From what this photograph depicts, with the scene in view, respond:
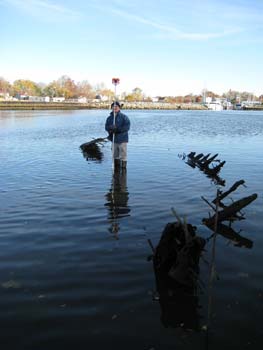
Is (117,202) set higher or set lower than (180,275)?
A: lower

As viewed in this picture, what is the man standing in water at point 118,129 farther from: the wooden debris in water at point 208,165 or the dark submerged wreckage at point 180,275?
the dark submerged wreckage at point 180,275

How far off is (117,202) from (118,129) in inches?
185

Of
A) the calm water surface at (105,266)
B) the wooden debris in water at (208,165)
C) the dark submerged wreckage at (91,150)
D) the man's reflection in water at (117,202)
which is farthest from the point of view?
the dark submerged wreckage at (91,150)

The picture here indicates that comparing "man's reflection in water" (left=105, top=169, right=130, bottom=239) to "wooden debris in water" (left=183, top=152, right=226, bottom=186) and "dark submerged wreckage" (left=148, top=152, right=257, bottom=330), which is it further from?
"wooden debris in water" (left=183, top=152, right=226, bottom=186)

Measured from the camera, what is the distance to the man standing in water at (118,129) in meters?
15.6

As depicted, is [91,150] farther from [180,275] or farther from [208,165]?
[180,275]

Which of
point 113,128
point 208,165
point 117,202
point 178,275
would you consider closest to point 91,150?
point 208,165

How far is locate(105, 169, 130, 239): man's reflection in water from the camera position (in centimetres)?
988

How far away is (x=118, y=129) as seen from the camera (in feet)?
52.2

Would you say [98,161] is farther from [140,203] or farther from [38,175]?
[140,203]

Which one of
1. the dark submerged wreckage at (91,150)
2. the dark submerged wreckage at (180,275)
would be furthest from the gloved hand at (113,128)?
the dark submerged wreckage at (180,275)

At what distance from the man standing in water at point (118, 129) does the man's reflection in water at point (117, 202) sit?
3.57ft

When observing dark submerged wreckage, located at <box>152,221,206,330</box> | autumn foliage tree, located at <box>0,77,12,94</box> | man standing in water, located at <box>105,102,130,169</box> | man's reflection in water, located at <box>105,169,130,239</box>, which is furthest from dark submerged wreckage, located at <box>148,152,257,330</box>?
autumn foliage tree, located at <box>0,77,12,94</box>

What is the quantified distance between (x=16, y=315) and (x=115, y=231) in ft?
12.5
